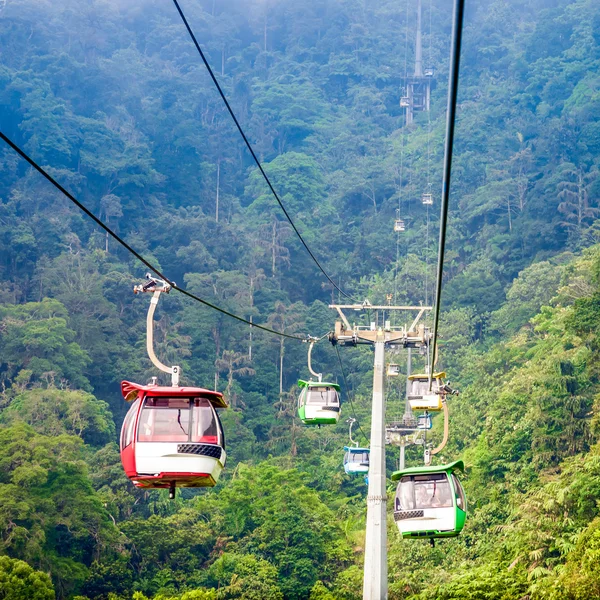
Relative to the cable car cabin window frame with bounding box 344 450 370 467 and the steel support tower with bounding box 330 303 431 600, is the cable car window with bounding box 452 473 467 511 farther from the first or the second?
the cable car cabin window frame with bounding box 344 450 370 467

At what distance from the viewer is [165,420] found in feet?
36.9

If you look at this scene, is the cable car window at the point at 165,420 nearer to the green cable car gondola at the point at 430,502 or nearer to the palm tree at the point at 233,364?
the green cable car gondola at the point at 430,502

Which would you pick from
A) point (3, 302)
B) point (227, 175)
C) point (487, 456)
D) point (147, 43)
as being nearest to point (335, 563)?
point (487, 456)

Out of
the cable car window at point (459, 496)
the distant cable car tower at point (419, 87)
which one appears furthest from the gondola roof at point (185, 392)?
the distant cable car tower at point (419, 87)

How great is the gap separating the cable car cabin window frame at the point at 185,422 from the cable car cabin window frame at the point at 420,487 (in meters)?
6.19

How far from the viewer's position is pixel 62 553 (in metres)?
38.6

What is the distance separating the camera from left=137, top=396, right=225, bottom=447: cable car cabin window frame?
11.2 m

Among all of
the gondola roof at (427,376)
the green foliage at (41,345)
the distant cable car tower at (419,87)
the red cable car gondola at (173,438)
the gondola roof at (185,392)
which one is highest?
the distant cable car tower at (419,87)

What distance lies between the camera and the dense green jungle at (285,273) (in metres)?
35.8

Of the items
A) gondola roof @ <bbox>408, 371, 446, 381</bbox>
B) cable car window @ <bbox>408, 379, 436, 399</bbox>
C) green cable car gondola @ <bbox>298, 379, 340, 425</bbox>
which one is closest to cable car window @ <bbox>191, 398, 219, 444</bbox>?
gondola roof @ <bbox>408, 371, 446, 381</bbox>

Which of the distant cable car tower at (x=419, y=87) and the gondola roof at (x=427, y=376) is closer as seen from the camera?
the gondola roof at (x=427, y=376)

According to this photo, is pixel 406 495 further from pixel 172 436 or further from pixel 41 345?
pixel 41 345

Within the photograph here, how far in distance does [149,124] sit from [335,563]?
51.1 meters

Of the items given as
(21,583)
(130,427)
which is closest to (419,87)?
(21,583)
